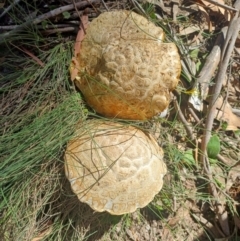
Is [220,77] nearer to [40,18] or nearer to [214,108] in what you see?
[214,108]

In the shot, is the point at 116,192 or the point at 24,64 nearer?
the point at 116,192

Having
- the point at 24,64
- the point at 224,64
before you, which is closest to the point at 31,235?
the point at 24,64

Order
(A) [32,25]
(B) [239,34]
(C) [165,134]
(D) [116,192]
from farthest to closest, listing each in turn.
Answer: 1. (B) [239,34]
2. (C) [165,134]
3. (A) [32,25]
4. (D) [116,192]

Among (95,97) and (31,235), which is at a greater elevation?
(95,97)

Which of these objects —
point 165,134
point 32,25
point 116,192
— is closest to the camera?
point 116,192

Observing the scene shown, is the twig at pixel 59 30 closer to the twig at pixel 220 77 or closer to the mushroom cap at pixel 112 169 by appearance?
the mushroom cap at pixel 112 169

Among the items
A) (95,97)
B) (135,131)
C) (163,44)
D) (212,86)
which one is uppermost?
(163,44)

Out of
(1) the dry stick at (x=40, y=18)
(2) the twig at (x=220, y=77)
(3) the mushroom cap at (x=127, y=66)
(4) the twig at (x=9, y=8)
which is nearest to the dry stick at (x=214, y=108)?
(2) the twig at (x=220, y=77)

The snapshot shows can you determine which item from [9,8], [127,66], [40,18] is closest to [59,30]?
[40,18]

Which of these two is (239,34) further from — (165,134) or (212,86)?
(165,134)
